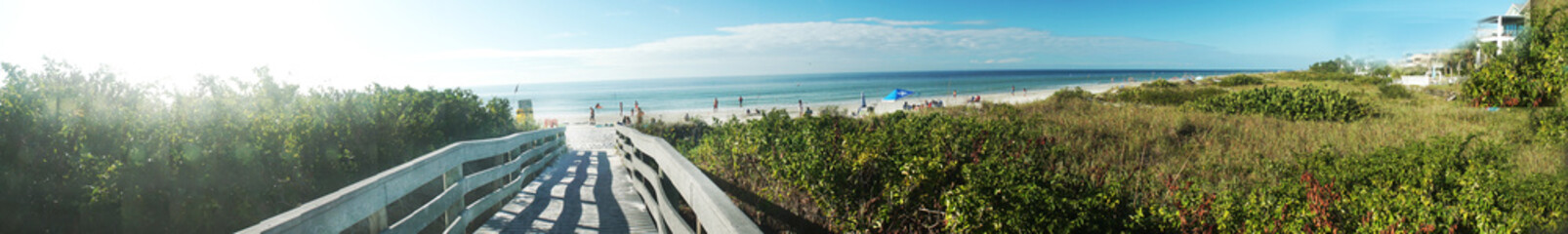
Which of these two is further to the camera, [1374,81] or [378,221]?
[1374,81]

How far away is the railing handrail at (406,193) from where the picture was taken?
7.61 feet

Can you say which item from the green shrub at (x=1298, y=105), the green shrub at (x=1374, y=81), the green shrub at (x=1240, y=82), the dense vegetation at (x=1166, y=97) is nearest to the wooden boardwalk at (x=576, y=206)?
the green shrub at (x=1298, y=105)

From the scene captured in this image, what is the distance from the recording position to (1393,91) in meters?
15.4

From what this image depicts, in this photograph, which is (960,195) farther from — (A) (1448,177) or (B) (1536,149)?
(B) (1536,149)

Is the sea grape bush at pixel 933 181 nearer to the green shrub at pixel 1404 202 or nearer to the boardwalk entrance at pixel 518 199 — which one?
the green shrub at pixel 1404 202

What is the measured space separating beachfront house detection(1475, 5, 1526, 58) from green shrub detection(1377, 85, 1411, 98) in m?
10.8

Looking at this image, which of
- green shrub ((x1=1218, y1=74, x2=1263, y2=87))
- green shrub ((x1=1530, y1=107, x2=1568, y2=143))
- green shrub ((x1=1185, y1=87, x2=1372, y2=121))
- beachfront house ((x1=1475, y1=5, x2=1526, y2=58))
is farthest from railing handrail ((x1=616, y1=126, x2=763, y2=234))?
green shrub ((x1=1218, y1=74, x2=1263, y2=87))

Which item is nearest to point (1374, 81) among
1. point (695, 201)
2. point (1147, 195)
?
point (1147, 195)

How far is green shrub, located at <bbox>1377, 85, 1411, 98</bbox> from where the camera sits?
1474 cm

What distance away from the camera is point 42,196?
304 centimetres

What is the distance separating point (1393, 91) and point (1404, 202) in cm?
1641

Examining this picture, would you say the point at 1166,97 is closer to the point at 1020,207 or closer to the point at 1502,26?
the point at 1502,26

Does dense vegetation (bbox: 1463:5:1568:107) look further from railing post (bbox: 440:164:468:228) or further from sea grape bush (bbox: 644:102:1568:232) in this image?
railing post (bbox: 440:164:468:228)

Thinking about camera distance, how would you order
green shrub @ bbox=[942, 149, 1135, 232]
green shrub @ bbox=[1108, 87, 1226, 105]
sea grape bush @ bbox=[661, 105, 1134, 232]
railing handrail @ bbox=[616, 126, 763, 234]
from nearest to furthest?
1. railing handrail @ bbox=[616, 126, 763, 234]
2. green shrub @ bbox=[942, 149, 1135, 232]
3. sea grape bush @ bbox=[661, 105, 1134, 232]
4. green shrub @ bbox=[1108, 87, 1226, 105]
